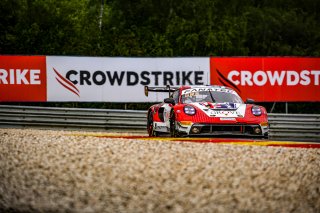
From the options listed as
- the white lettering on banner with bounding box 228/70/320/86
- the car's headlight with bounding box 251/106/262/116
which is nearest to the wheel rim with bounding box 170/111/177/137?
the car's headlight with bounding box 251/106/262/116

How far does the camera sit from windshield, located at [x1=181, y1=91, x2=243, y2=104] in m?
14.5

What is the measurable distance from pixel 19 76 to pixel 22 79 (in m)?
0.13

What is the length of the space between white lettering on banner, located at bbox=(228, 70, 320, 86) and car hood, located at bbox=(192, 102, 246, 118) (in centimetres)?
802

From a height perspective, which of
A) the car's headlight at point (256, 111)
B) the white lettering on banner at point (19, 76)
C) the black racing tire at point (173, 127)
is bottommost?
the black racing tire at point (173, 127)

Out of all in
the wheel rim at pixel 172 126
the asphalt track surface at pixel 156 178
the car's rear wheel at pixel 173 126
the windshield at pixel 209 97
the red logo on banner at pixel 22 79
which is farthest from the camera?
the red logo on banner at pixel 22 79

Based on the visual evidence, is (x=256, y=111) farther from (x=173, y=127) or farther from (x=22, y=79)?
(x=22, y=79)

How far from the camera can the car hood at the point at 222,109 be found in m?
13.5

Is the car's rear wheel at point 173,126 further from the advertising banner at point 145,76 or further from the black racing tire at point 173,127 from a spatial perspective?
the advertising banner at point 145,76

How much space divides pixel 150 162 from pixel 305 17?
45968 millimetres

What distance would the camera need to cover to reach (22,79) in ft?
70.2

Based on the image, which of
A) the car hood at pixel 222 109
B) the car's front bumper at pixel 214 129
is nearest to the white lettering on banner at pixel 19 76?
the car hood at pixel 222 109

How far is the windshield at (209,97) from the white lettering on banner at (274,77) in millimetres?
6968

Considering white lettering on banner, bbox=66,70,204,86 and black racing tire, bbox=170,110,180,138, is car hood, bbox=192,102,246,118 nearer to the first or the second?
black racing tire, bbox=170,110,180,138

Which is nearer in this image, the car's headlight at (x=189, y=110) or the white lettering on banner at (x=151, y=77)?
the car's headlight at (x=189, y=110)
